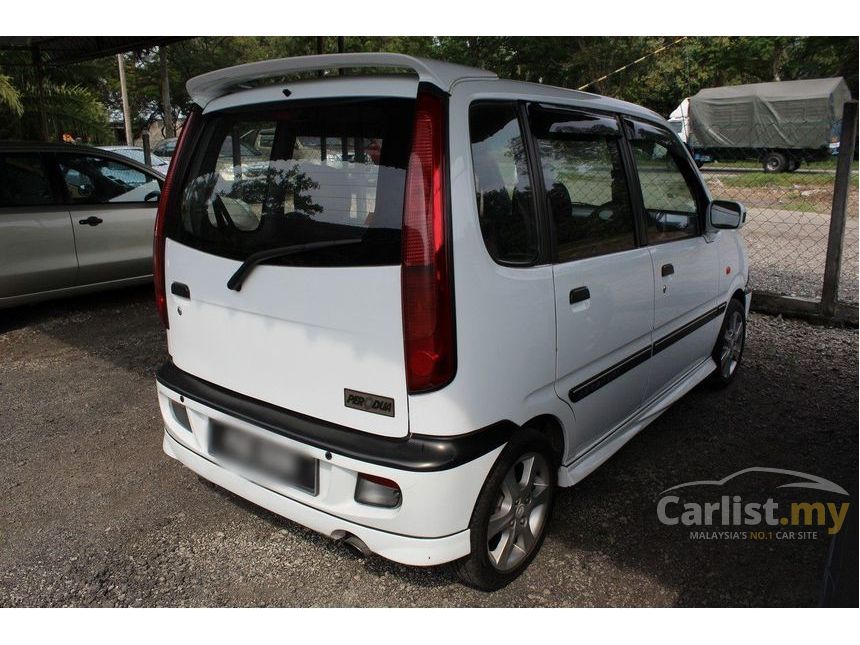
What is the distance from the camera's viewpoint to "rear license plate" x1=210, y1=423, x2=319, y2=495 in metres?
2.27

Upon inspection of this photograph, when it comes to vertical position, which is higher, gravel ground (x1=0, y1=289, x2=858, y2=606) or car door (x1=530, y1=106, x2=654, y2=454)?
car door (x1=530, y1=106, x2=654, y2=454)

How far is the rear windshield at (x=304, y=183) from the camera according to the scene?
82.4 inches

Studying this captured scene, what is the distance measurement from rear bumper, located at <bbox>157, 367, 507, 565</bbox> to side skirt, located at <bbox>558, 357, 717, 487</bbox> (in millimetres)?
624

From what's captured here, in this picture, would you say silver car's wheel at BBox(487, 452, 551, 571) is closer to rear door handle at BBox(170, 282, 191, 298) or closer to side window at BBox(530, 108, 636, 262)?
side window at BBox(530, 108, 636, 262)

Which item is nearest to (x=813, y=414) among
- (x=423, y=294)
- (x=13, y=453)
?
(x=423, y=294)

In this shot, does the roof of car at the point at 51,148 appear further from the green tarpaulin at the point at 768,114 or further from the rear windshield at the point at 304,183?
the green tarpaulin at the point at 768,114

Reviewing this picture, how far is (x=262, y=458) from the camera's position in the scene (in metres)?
2.38

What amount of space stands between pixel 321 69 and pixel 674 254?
6.45 feet

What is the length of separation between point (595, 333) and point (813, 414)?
2.22 m

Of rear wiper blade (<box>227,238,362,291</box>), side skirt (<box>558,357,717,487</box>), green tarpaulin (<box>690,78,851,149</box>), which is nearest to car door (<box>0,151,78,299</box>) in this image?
rear wiper blade (<box>227,238,362,291</box>)

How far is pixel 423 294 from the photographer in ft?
6.49

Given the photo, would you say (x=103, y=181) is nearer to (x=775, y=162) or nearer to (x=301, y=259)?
(x=301, y=259)

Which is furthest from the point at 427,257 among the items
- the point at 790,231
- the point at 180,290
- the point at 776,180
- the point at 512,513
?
the point at 776,180

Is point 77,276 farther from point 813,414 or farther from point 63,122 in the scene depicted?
point 63,122
